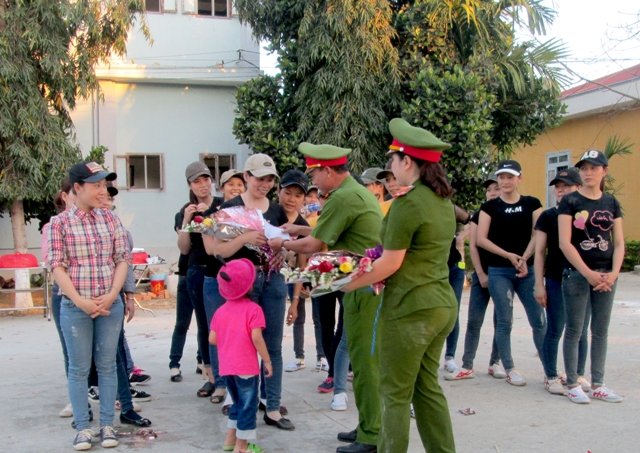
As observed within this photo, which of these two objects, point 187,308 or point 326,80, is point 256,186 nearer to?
point 187,308

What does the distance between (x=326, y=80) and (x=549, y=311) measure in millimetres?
7412

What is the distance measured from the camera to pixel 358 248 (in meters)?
4.30

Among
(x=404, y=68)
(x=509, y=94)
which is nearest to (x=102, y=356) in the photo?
(x=404, y=68)

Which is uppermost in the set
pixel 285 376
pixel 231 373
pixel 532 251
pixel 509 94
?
pixel 509 94

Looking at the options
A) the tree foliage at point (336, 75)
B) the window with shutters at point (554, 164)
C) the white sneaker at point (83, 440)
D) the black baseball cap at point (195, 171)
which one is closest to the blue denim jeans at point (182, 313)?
the black baseball cap at point (195, 171)

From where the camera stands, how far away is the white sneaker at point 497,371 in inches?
251

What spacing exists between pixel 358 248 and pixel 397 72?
347 inches

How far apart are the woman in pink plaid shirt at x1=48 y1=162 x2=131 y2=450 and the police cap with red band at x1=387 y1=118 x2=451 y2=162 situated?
2.29 metres

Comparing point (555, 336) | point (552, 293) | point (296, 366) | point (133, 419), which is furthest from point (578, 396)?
point (133, 419)

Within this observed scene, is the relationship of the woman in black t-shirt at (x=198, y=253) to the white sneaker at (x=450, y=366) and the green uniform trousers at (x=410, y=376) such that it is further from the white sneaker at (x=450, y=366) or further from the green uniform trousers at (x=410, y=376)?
the green uniform trousers at (x=410, y=376)

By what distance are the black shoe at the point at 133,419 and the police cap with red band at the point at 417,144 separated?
304 centimetres

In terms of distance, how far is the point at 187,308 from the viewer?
6.45 metres

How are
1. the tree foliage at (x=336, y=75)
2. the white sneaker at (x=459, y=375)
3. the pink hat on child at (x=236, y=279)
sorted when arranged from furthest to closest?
the tree foliage at (x=336, y=75)
the white sneaker at (x=459, y=375)
the pink hat on child at (x=236, y=279)

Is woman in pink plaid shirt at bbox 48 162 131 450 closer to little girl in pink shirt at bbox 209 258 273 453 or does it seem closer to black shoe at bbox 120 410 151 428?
black shoe at bbox 120 410 151 428
